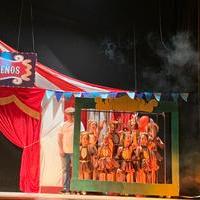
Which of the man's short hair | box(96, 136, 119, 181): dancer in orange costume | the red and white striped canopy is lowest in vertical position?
box(96, 136, 119, 181): dancer in orange costume

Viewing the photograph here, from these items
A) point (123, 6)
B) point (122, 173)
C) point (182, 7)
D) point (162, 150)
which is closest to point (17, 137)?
point (122, 173)

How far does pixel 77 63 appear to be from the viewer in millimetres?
6535

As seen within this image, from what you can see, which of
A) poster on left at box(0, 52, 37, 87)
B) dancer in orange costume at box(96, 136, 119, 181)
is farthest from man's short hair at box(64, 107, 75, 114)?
dancer in orange costume at box(96, 136, 119, 181)

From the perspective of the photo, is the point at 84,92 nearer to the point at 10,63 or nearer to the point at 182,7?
the point at 10,63

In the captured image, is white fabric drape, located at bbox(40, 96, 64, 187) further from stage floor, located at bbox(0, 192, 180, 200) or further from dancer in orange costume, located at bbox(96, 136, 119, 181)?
dancer in orange costume, located at bbox(96, 136, 119, 181)

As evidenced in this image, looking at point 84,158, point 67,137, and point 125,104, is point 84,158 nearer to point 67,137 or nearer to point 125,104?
point 67,137

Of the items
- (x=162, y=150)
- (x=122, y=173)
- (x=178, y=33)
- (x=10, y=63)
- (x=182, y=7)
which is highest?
(x=182, y=7)

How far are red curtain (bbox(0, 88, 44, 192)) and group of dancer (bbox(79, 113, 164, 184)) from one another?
2.42 feet

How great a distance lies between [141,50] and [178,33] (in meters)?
0.71

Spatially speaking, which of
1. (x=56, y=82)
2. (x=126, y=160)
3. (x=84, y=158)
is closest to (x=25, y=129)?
(x=56, y=82)

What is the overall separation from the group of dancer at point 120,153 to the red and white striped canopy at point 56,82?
0.56 m

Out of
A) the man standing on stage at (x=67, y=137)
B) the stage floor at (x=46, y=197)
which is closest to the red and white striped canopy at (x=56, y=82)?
the man standing on stage at (x=67, y=137)

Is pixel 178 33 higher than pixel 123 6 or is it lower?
lower

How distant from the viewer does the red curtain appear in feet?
20.4
